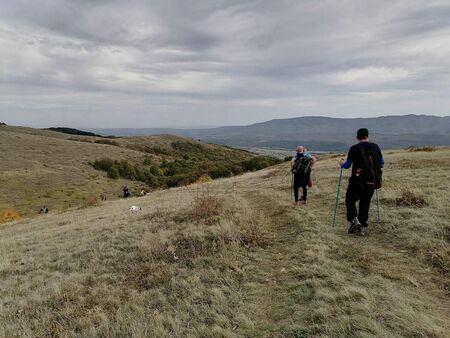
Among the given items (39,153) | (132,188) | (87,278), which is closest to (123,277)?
(87,278)

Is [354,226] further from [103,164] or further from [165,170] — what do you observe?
[165,170]

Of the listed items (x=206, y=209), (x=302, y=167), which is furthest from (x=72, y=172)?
(x=302, y=167)

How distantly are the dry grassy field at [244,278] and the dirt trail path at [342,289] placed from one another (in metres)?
0.02

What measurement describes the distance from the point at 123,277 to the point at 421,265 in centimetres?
611

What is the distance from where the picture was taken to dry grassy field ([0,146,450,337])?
5.41 metres

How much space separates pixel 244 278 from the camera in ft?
23.7

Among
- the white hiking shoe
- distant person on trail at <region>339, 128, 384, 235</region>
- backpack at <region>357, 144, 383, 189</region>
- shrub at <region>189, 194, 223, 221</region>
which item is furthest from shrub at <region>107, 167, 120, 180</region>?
backpack at <region>357, 144, 383, 189</region>

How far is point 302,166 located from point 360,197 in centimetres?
439

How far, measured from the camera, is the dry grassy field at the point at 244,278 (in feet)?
17.7

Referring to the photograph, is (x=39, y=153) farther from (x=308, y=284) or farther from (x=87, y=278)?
(x=308, y=284)

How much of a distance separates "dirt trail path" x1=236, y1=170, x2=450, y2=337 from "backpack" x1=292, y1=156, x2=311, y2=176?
3817mm

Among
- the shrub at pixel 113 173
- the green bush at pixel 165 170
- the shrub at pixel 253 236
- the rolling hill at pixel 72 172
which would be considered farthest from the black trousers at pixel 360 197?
the shrub at pixel 113 173

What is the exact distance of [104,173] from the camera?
2251 inches

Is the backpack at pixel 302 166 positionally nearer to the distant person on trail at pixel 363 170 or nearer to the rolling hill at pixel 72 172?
the distant person on trail at pixel 363 170
